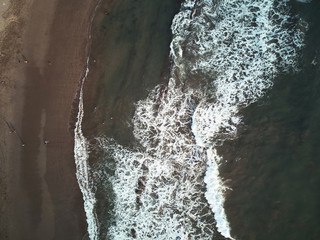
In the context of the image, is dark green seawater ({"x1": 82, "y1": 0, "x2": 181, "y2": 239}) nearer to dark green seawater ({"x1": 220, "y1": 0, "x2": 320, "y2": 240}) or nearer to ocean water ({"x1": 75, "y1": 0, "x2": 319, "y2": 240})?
ocean water ({"x1": 75, "y1": 0, "x2": 319, "y2": 240})

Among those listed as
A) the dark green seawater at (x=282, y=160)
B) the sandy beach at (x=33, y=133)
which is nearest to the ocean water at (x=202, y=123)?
the dark green seawater at (x=282, y=160)

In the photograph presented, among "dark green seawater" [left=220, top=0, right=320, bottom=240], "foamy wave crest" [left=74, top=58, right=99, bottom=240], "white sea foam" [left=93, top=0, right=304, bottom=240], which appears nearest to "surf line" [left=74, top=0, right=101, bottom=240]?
"foamy wave crest" [left=74, top=58, right=99, bottom=240]

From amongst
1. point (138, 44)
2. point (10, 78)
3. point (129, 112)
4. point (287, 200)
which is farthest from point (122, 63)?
point (287, 200)

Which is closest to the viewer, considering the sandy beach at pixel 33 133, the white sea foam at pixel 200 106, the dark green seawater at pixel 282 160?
the dark green seawater at pixel 282 160

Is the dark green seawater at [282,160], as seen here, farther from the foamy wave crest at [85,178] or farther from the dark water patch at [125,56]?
the foamy wave crest at [85,178]

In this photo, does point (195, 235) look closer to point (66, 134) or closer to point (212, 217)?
point (212, 217)

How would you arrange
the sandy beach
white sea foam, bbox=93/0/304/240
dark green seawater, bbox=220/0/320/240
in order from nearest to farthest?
dark green seawater, bbox=220/0/320/240 < white sea foam, bbox=93/0/304/240 < the sandy beach

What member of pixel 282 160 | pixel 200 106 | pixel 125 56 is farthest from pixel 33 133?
pixel 282 160

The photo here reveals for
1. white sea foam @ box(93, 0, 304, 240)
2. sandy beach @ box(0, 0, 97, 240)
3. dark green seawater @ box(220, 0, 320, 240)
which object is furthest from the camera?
sandy beach @ box(0, 0, 97, 240)
